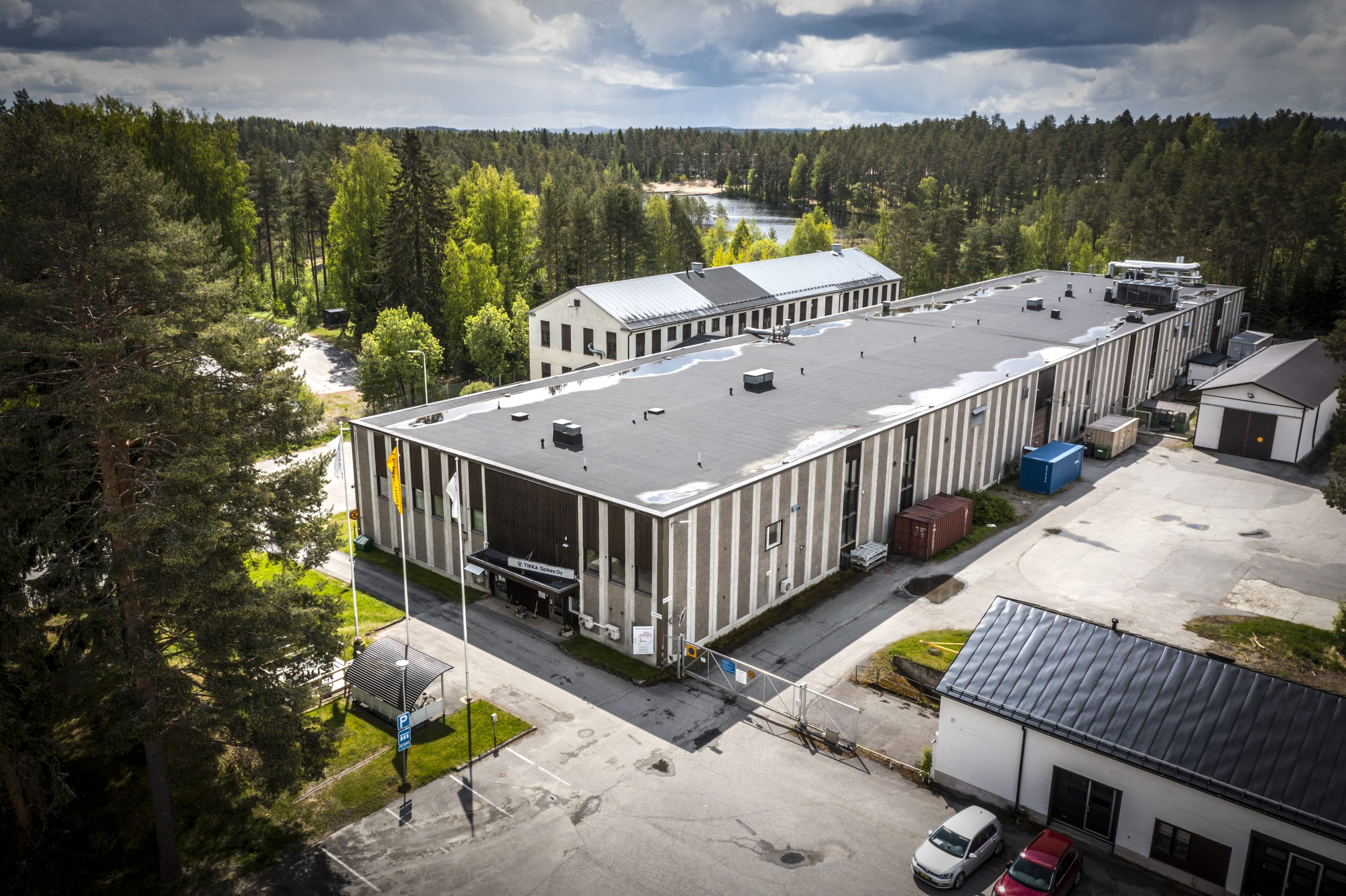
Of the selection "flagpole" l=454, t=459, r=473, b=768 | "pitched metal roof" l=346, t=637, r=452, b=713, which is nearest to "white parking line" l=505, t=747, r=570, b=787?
"flagpole" l=454, t=459, r=473, b=768

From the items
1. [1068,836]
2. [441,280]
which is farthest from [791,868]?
[441,280]

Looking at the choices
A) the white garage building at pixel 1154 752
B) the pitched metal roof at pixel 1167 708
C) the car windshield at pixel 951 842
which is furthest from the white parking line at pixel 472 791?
the pitched metal roof at pixel 1167 708

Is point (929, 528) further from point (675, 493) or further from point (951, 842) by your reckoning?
point (951, 842)

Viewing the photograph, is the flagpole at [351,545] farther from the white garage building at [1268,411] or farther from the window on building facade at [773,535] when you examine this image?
the white garage building at [1268,411]

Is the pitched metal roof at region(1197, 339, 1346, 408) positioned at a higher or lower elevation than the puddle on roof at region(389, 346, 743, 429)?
lower

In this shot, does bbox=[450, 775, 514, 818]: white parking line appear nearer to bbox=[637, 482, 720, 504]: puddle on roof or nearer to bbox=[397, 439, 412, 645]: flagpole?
bbox=[397, 439, 412, 645]: flagpole
